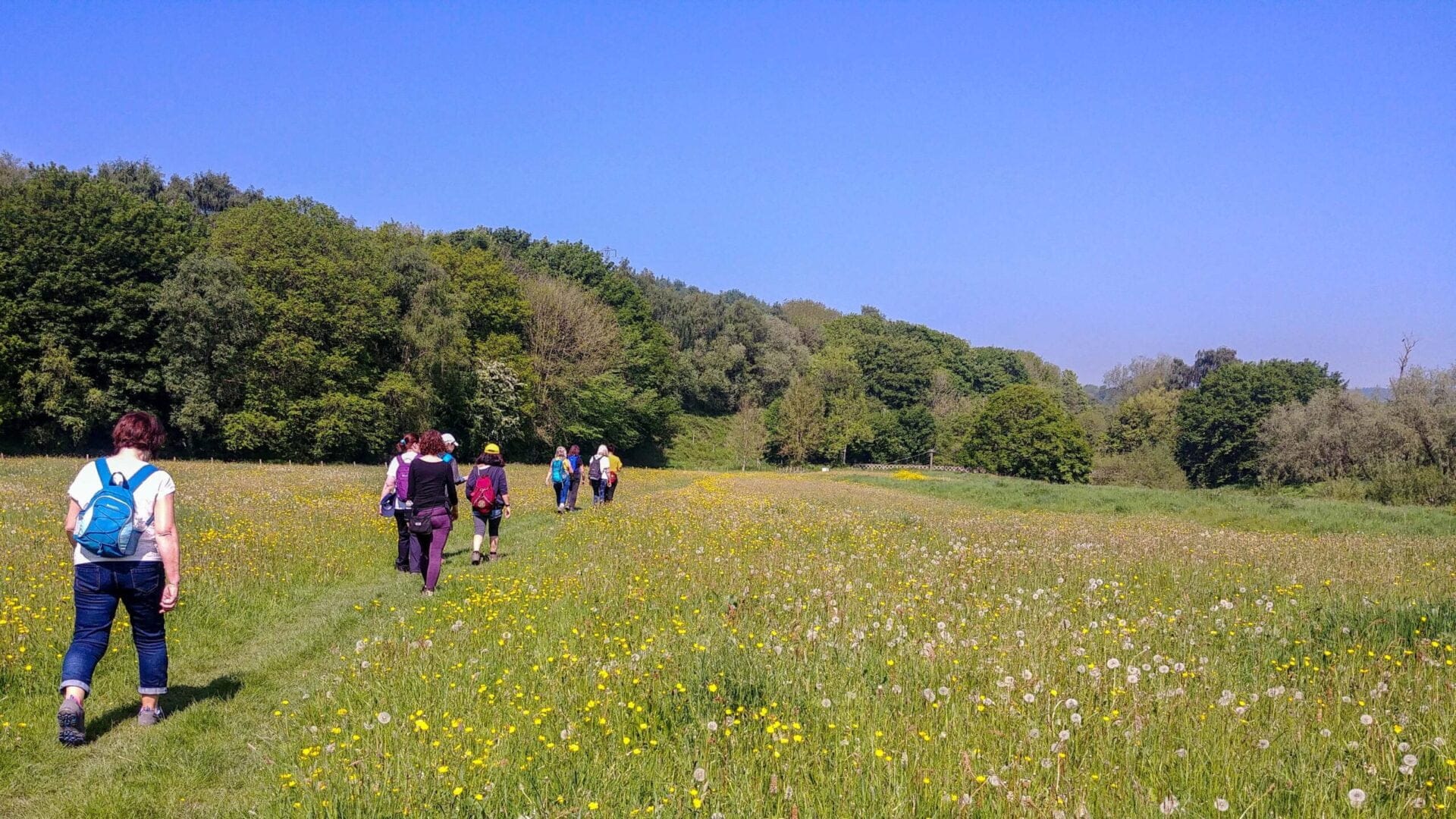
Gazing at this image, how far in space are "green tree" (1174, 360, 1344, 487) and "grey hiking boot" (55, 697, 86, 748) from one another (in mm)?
100302

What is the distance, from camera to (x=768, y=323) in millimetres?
112250

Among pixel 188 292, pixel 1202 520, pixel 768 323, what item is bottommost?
pixel 1202 520

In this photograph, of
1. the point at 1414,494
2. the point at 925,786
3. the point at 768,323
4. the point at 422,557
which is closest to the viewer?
the point at 925,786

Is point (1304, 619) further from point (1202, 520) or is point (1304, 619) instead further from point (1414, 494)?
point (1414, 494)

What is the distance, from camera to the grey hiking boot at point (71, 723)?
569cm

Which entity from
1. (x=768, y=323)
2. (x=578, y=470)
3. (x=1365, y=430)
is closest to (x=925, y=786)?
(x=578, y=470)

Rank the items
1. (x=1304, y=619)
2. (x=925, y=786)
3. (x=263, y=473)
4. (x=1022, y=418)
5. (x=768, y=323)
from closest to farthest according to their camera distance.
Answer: (x=925, y=786) → (x=1304, y=619) → (x=263, y=473) → (x=1022, y=418) → (x=768, y=323)

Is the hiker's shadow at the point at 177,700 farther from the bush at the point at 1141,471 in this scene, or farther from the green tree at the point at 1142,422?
the green tree at the point at 1142,422

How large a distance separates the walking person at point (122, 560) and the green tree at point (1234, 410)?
9984 centimetres

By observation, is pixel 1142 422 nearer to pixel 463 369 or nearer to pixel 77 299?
pixel 463 369

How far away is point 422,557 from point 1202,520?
2934 centimetres

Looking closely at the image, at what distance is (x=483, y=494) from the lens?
13570 millimetres

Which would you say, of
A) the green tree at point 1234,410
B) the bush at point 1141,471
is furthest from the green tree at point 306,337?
the green tree at point 1234,410

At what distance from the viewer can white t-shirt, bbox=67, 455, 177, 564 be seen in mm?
5895
